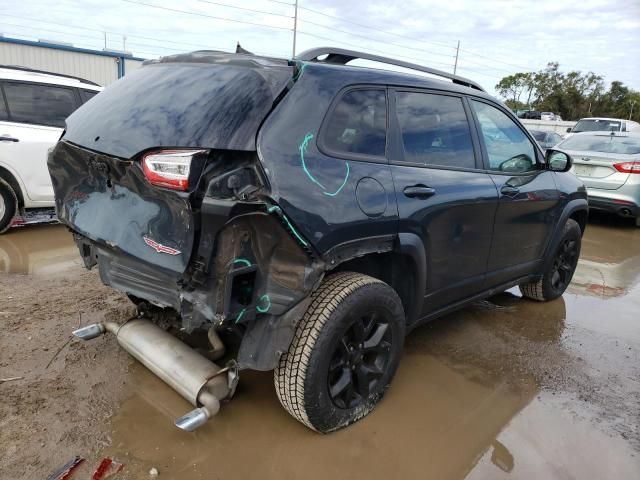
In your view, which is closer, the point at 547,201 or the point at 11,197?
the point at 547,201

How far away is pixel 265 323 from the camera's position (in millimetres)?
2410

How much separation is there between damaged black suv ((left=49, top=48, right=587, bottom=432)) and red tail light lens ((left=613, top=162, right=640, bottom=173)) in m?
6.24

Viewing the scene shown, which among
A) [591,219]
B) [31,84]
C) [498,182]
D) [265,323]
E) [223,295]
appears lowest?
[591,219]

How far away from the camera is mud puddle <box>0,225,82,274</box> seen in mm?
4832

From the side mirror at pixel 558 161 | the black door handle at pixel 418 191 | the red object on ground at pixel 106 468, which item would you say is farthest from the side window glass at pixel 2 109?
the side mirror at pixel 558 161

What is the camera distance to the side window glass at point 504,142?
358 centimetres

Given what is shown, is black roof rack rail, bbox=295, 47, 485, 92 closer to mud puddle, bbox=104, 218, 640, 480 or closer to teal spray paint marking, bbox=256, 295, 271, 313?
teal spray paint marking, bbox=256, 295, 271, 313

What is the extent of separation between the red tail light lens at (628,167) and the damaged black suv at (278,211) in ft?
20.5

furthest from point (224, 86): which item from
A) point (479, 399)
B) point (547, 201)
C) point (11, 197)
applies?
point (11, 197)

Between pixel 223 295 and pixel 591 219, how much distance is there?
9.31m

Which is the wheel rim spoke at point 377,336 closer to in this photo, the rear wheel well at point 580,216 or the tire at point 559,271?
the tire at point 559,271

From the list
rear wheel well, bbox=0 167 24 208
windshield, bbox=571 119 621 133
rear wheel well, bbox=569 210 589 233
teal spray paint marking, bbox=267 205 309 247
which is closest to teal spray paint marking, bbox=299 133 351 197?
teal spray paint marking, bbox=267 205 309 247

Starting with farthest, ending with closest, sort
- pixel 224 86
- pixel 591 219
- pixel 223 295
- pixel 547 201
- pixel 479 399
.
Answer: pixel 591 219
pixel 547 201
pixel 479 399
pixel 224 86
pixel 223 295

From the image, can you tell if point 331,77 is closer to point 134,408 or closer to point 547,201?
point 134,408
